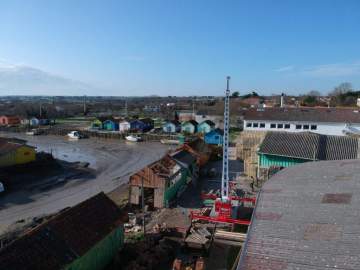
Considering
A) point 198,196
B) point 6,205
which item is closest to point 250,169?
point 198,196

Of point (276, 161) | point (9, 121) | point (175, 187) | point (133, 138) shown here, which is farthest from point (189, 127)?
point (9, 121)

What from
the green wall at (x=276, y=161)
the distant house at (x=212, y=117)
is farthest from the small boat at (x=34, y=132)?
the green wall at (x=276, y=161)

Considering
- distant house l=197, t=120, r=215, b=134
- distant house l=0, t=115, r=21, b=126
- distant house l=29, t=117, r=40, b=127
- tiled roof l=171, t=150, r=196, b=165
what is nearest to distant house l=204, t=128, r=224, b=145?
distant house l=197, t=120, r=215, b=134

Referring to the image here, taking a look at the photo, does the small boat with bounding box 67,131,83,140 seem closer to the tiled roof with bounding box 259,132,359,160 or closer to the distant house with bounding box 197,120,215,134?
the distant house with bounding box 197,120,215,134

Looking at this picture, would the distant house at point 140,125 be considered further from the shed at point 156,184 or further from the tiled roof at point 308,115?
the shed at point 156,184

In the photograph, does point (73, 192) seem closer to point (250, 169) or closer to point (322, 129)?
point (250, 169)
